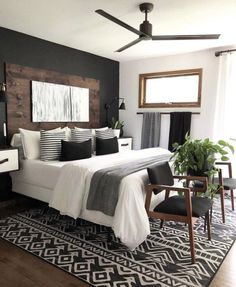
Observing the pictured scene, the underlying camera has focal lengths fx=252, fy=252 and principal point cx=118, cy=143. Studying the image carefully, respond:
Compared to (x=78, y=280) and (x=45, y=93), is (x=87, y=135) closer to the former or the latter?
(x=45, y=93)

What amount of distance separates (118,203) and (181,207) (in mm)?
576

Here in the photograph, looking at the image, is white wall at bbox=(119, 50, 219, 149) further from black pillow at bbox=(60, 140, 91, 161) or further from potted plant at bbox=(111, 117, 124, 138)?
black pillow at bbox=(60, 140, 91, 161)

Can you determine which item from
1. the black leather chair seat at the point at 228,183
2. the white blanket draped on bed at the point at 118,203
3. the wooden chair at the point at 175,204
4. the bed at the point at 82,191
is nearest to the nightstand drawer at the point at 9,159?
→ the bed at the point at 82,191

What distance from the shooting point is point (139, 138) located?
5430 millimetres

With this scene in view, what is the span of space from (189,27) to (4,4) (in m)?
2.26

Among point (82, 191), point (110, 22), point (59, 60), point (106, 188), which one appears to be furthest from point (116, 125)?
point (106, 188)

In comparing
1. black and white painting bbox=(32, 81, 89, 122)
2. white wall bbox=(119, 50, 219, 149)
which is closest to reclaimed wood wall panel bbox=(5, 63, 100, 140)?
black and white painting bbox=(32, 81, 89, 122)

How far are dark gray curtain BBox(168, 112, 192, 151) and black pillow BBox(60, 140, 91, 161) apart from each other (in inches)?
76.2

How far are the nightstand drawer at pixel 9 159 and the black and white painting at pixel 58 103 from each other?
0.83 meters

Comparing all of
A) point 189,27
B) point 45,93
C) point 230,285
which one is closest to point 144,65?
point 189,27

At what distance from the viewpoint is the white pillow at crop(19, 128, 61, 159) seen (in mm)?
3432

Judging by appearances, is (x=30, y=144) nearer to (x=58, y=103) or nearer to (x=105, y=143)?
(x=58, y=103)

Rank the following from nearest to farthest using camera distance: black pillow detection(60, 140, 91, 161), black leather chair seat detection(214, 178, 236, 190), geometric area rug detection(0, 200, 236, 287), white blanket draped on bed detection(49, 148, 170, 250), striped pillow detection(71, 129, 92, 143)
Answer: geometric area rug detection(0, 200, 236, 287) → white blanket draped on bed detection(49, 148, 170, 250) → black leather chair seat detection(214, 178, 236, 190) → black pillow detection(60, 140, 91, 161) → striped pillow detection(71, 129, 92, 143)

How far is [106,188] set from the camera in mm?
2479
